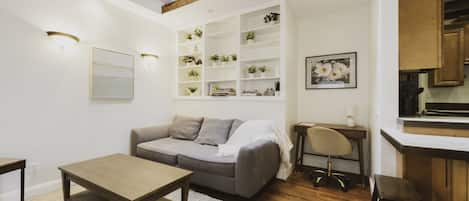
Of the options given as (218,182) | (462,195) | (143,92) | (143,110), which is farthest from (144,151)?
(462,195)

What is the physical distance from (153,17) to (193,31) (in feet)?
2.39

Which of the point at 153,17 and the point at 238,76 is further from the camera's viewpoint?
the point at 153,17

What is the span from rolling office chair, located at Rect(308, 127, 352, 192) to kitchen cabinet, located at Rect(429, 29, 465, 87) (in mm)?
1728

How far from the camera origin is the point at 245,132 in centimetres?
270

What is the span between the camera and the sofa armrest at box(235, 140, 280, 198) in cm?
202

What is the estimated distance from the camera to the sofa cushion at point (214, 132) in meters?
2.91

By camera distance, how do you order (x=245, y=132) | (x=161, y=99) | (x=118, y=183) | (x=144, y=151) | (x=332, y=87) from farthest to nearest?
(x=161, y=99) → (x=332, y=87) → (x=144, y=151) → (x=245, y=132) → (x=118, y=183)

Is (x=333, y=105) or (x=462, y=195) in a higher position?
(x=333, y=105)

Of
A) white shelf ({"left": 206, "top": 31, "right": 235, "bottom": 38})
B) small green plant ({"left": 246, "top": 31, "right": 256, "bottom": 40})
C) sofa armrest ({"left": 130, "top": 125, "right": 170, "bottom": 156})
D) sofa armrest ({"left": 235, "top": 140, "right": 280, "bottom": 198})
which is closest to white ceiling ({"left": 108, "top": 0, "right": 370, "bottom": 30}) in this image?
white shelf ({"left": 206, "top": 31, "right": 235, "bottom": 38})

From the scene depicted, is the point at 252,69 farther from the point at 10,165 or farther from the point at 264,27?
the point at 10,165

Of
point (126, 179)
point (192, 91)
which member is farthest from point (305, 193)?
point (192, 91)

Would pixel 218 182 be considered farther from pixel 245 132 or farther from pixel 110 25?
pixel 110 25

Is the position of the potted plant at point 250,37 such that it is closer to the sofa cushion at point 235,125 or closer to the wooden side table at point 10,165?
the sofa cushion at point 235,125

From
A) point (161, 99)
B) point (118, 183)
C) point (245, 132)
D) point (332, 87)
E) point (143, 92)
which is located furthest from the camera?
point (161, 99)
